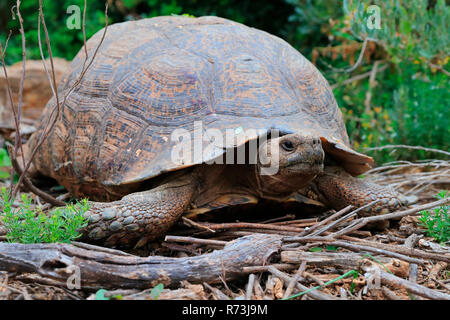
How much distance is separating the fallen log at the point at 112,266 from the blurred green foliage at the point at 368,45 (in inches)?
101

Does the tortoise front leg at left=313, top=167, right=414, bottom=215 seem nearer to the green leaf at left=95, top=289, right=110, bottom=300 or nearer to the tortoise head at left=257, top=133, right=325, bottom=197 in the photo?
the tortoise head at left=257, top=133, right=325, bottom=197

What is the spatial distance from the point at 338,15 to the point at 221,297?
5784 millimetres

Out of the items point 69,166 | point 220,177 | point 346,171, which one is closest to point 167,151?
point 220,177

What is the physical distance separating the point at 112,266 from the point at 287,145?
4.12ft

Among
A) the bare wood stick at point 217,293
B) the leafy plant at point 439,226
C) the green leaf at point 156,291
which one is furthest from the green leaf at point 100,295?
the leafy plant at point 439,226

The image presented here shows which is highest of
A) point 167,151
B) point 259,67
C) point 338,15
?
point 338,15

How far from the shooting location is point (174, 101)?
10.4ft

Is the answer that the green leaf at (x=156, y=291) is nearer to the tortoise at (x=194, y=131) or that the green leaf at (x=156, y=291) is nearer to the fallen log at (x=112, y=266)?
the fallen log at (x=112, y=266)

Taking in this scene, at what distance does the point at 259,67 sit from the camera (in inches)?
131

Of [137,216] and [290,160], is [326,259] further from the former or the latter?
[137,216]

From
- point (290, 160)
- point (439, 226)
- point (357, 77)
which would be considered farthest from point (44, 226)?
point (357, 77)

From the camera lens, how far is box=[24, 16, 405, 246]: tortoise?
114 inches
